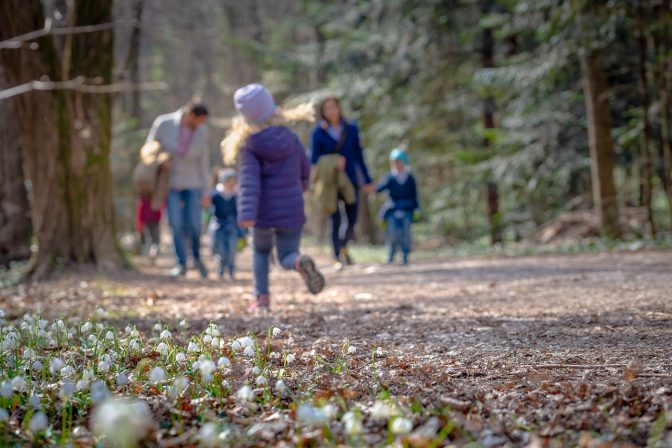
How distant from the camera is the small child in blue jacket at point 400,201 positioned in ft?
36.0

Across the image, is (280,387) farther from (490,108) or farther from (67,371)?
(490,108)

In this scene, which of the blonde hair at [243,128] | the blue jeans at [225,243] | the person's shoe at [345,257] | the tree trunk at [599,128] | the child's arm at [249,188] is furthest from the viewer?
the tree trunk at [599,128]

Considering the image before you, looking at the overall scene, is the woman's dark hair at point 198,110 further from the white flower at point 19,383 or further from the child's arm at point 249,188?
the white flower at point 19,383

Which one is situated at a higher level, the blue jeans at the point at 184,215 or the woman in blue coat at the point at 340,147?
the woman in blue coat at the point at 340,147

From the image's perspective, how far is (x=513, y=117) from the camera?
46.9ft

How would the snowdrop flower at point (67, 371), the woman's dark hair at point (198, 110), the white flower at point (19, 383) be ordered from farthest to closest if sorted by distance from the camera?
the woman's dark hair at point (198, 110)
the snowdrop flower at point (67, 371)
the white flower at point (19, 383)

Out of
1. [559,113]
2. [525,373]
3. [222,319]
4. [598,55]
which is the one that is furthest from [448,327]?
[559,113]

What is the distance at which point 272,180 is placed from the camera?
5867 millimetres

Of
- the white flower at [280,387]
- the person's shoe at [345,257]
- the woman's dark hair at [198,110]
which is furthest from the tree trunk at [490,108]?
the white flower at [280,387]

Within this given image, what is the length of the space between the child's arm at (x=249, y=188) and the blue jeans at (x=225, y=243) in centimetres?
450

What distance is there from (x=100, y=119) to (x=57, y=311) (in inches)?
165

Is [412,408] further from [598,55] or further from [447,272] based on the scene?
[598,55]

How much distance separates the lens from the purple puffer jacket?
5.70 metres

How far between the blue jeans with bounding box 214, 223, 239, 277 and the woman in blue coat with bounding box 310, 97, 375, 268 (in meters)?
1.56
